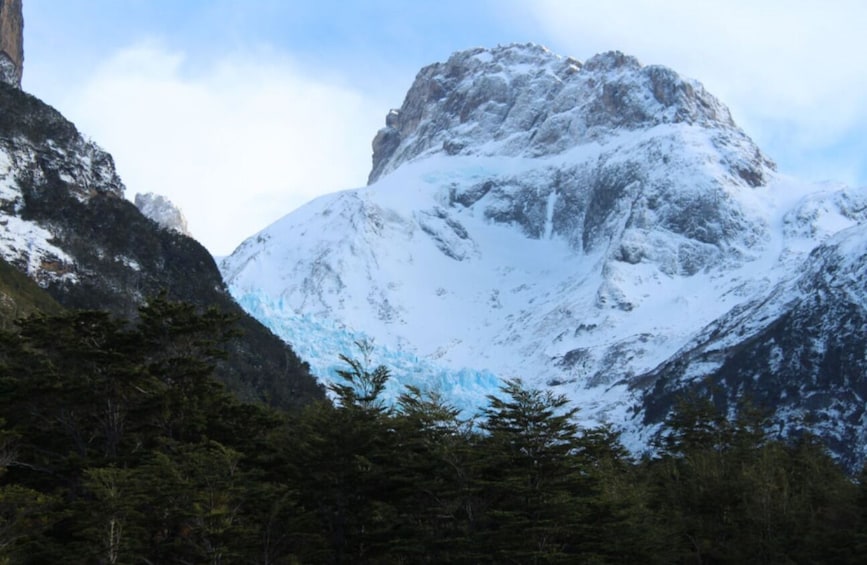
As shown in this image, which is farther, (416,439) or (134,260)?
(134,260)

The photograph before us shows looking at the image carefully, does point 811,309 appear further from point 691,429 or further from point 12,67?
point 12,67

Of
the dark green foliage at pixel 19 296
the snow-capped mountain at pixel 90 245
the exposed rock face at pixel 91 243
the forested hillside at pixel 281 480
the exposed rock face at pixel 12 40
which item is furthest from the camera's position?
the exposed rock face at pixel 12 40

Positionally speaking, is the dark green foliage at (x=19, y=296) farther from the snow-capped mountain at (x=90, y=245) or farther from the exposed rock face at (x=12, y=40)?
the exposed rock face at (x=12, y=40)

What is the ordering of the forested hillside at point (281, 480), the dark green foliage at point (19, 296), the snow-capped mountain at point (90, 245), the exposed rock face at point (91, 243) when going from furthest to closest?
1. the exposed rock face at point (91, 243)
2. the snow-capped mountain at point (90, 245)
3. the dark green foliage at point (19, 296)
4. the forested hillside at point (281, 480)

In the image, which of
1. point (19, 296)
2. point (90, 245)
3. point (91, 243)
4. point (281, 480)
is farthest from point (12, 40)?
point (281, 480)

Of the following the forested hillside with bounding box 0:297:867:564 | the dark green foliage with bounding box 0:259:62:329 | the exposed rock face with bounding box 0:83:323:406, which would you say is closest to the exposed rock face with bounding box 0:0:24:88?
the exposed rock face with bounding box 0:83:323:406

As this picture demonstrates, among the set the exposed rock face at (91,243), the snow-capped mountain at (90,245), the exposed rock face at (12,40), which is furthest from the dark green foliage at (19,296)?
the exposed rock face at (12,40)

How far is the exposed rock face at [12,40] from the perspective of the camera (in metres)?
165

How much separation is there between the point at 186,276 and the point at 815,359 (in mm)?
84935

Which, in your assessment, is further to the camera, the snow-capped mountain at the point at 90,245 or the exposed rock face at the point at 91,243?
the exposed rock face at the point at 91,243

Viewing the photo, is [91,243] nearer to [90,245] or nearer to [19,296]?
[90,245]

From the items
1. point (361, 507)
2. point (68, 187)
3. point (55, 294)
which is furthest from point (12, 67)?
point (361, 507)

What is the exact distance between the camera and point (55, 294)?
99938 millimetres

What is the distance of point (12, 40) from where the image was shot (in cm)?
17388
